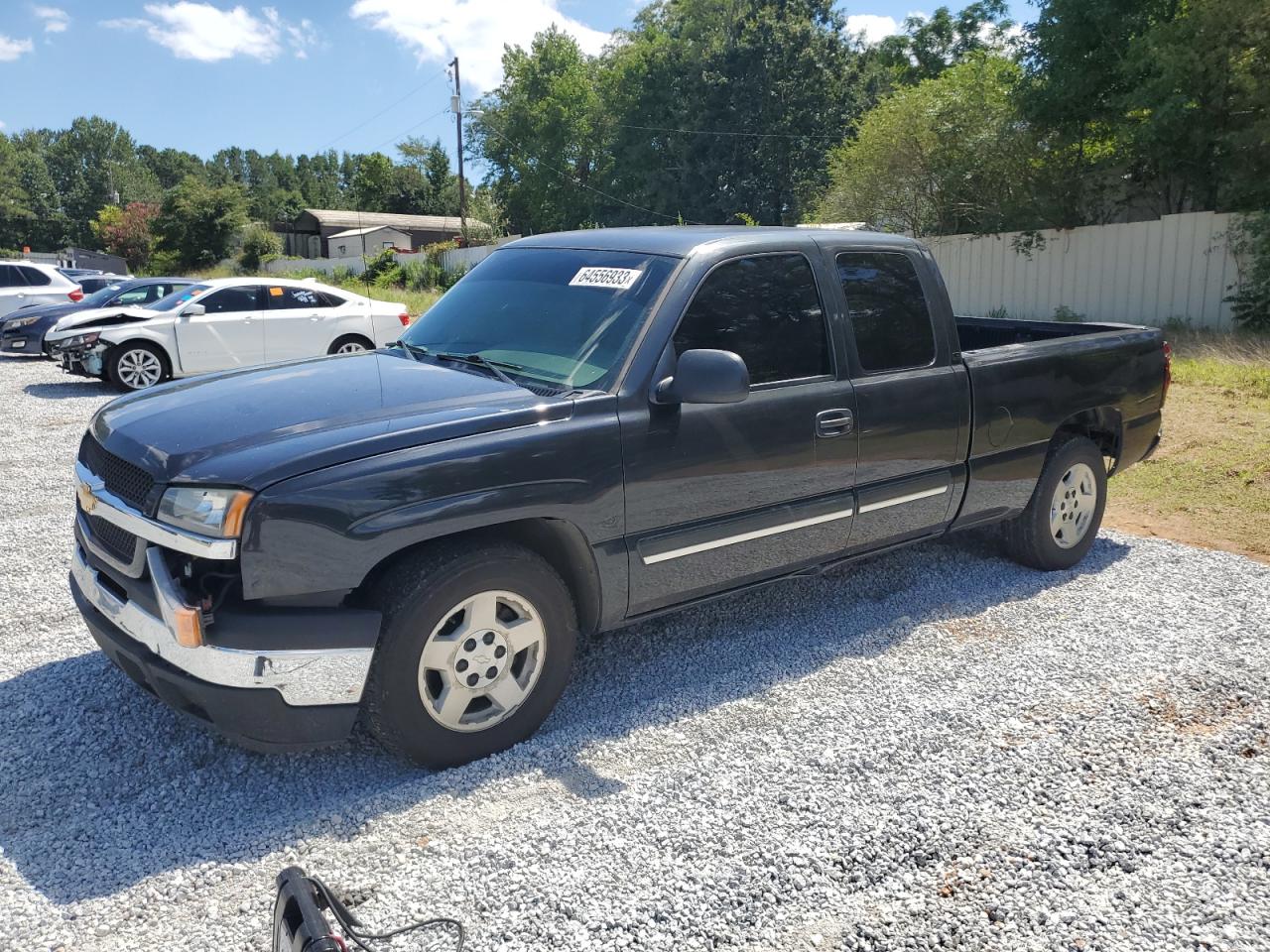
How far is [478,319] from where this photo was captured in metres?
4.52

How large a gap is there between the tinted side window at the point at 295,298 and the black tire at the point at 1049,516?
1106cm

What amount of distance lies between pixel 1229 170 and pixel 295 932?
61.6 feet

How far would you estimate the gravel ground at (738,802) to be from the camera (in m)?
2.86

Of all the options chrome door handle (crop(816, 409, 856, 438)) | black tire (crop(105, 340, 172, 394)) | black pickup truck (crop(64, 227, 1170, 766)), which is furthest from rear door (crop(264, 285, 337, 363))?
chrome door handle (crop(816, 409, 856, 438))

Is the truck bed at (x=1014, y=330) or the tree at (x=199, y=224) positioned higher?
the tree at (x=199, y=224)

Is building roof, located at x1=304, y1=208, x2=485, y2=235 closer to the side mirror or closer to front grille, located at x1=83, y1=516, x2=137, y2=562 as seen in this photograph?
front grille, located at x1=83, y1=516, x2=137, y2=562

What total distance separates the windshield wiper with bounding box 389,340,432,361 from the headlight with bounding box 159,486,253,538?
1.43 meters

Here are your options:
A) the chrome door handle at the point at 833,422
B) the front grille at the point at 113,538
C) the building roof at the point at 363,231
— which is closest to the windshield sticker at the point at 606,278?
the chrome door handle at the point at 833,422

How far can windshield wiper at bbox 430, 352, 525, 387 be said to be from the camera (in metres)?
4.00

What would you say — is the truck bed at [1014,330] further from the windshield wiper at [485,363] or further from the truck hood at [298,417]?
the truck hood at [298,417]

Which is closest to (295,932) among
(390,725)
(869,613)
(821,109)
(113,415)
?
(390,725)

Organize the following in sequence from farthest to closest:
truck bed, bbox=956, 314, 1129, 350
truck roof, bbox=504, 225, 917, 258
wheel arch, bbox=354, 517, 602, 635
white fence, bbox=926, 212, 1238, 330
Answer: white fence, bbox=926, 212, 1238, 330 → truck bed, bbox=956, 314, 1129, 350 → truck roof, bbox=504, 225, 917, 258 → wheel arch, bbox=354, 517, 602, 635

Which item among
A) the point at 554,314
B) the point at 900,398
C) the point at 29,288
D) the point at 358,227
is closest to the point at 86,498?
the point at 554,314

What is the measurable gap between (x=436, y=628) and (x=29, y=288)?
20121mm
